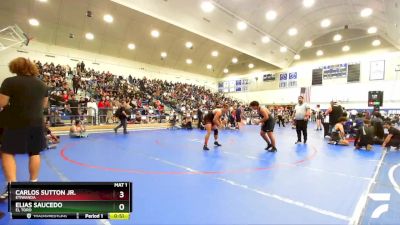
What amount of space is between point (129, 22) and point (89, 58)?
5.89 metres

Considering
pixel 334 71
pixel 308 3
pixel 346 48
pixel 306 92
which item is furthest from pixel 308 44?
pixel 308 3

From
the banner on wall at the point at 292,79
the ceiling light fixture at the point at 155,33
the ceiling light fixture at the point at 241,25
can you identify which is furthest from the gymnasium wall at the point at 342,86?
the ceiling light fixture at the point at 155,33

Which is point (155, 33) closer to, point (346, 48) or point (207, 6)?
point (207, 6)

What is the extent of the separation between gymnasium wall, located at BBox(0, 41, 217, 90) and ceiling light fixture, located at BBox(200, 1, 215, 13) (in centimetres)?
1341

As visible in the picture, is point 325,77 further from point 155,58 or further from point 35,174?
point 35,174

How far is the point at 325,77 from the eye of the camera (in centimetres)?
2703

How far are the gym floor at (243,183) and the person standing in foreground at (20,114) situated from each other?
73 cm

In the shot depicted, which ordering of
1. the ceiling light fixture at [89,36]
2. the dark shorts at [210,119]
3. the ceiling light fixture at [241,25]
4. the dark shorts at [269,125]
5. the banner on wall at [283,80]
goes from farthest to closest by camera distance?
the banner on wall at [283,80], the ceiling light fixture at [89,36], the ceiling light fixture at [241,25], the dark shorts at [210,119], the dark shorts at [269,125]

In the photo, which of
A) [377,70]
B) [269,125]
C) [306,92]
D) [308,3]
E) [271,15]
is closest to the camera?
[269,125]
